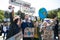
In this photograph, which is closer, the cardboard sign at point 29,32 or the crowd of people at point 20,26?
the crowd of people at point 20,26

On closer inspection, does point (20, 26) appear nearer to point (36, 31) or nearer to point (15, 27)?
point (15, 27)

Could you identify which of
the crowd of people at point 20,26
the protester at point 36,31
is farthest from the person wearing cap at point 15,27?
the protester at point 36,31

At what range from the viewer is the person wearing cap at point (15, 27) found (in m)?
1.73

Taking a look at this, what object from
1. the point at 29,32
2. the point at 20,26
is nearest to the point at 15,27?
the point at 20,26

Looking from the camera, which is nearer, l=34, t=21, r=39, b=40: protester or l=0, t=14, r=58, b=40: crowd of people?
l=0, t=14, r=58, b=40: crowd of people

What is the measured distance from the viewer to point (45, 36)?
6.30 feet

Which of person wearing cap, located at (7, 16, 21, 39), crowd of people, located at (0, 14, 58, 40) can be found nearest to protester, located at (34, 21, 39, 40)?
crowd of people, located at (0, 14, 58, 40)

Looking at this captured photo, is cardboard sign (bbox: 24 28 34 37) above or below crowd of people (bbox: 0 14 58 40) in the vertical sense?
below

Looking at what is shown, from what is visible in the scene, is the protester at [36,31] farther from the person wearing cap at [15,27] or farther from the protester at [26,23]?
the person wearing cap at [15,27]

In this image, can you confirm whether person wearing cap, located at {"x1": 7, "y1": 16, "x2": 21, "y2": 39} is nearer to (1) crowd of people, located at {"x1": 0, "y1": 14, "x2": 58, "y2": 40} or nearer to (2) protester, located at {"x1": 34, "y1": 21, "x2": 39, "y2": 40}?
(1) crowd of people, located at {"x1": 0, "y1": 14, "x2": 58, "y2": 40}

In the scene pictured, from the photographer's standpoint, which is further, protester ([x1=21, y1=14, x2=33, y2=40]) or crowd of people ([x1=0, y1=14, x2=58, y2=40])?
protester ([x1=21, y1=14, x2=33, y2=40])

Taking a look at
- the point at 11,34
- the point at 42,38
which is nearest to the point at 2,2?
the point at 11,34

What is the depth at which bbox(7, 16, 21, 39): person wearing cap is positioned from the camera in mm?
1728

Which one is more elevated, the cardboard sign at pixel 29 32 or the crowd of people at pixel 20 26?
the crowd of people at pixel 20 26
